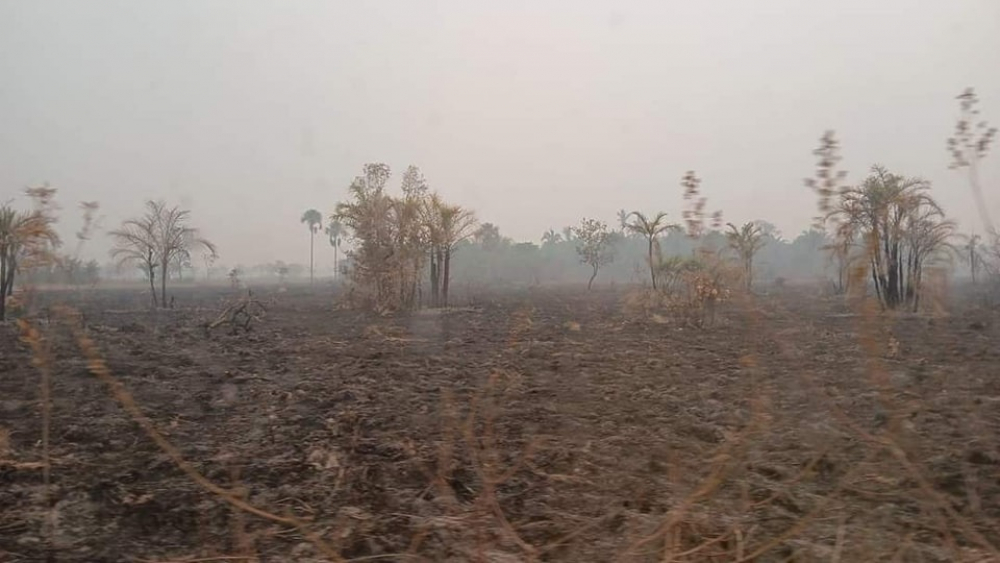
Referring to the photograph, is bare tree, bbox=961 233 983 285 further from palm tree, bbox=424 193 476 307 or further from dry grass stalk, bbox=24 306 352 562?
palm tree, bbox=424 193 476 307

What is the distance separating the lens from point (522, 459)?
4.66 meters

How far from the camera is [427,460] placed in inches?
209

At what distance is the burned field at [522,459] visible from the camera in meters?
3.68

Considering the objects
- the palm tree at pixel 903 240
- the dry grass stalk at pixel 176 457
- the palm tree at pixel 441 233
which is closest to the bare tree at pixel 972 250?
the palm tree at pixel 903 240

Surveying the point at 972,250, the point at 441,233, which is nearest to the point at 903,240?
the point at 972,250

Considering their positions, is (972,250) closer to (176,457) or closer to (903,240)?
(903,240)

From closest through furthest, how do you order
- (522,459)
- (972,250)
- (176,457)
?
(176,457) → (522,459) → (972,250)

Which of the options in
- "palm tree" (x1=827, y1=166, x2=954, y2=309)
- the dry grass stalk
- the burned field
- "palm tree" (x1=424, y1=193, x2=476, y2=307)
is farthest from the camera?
"palm tree" (x1=424, y1=193, x2=476, y2=307)

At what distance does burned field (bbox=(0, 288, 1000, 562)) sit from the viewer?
12.1 ft

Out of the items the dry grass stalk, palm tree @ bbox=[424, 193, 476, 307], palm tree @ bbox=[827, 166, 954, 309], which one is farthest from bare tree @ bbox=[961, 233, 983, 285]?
palm tree @ bbox=[424, 193, 476, 307]

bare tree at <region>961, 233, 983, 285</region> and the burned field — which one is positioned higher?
bare tree at <region>961, 233, 983, 285</region>

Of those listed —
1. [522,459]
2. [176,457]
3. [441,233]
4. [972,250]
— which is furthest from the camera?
[441,233]

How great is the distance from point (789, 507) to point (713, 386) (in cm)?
427

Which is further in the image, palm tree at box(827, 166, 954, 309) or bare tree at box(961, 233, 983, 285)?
palm tree at box(827, 166, 954, 309)
